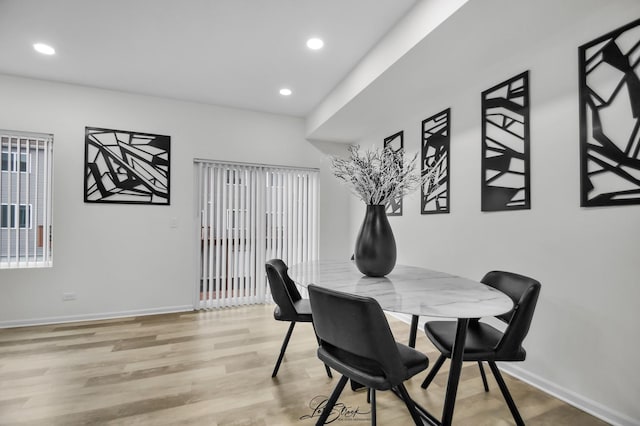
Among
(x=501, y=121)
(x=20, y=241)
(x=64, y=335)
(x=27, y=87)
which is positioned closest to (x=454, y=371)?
(x=501, y=121)

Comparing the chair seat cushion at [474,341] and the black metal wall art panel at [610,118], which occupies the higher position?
the black metal wall art panel at [610,118]

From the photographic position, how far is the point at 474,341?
1631 mm

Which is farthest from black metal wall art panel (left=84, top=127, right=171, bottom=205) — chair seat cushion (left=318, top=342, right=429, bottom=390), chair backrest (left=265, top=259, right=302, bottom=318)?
chair seat cushion (left=318, top=342, right=429, bottom=390)

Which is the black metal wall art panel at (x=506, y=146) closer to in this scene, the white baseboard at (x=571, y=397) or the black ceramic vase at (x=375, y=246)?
the black ceramic vase at (x=375, y=246)

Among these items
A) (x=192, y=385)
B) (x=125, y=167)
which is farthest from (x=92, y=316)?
(x=192, y=385)

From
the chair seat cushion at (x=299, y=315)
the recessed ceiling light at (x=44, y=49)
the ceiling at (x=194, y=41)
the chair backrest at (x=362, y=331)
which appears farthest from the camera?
the recessed ceiling light at (x=44, y=49)

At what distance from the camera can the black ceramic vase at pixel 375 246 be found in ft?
6.12

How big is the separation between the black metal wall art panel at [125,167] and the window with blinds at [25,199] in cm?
40

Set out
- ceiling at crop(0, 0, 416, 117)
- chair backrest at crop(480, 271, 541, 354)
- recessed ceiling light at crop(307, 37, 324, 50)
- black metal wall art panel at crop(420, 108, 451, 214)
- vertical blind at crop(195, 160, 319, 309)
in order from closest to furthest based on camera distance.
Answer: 1. chair backrest at crop(480, 271, 541, 354)
2. ceiling at crop(0, 0, 416, 117)
3. recessed ceiling light at crop(307, 37, 324, 50)
4. black metal wall art panel at crop(420, 108, 451, 214)
5. vertical blind at crop(195, 160, 319, 309)

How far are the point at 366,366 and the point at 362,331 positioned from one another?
0.21 metres

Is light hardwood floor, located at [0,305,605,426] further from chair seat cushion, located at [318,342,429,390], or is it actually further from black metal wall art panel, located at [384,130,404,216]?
black metal wall art panel, located at [384,130,404,216]

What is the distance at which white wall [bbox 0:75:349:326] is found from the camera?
3.19 meters

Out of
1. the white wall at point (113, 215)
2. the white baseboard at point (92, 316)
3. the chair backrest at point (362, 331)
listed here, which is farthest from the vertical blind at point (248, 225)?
the chair backrest at point (362, 331)

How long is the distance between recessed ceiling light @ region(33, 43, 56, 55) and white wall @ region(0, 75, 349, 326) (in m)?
0.71
